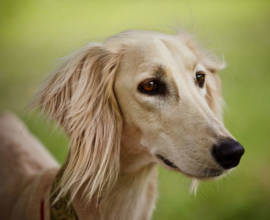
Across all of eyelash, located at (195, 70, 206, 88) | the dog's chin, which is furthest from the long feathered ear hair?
eyelash, located at (195, 70, 206, 88)

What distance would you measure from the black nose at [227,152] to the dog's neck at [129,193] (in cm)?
48

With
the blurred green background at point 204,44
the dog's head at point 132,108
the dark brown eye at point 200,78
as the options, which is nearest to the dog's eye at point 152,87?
the dog's head at point 132,108

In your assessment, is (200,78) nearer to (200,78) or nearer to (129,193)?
(200,78)

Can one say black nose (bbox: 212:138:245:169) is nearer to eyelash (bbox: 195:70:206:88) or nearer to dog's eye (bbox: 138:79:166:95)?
dog's eye (bbox: 138:79:166:95)

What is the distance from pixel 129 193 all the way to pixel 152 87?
0.72m

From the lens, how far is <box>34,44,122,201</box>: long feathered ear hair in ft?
6.83

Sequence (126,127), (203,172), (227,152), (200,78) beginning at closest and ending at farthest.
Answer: (227,152)
(203,172)
(126,127)
(200,78)

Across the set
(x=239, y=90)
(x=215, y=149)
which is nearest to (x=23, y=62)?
(x=239, y=90)

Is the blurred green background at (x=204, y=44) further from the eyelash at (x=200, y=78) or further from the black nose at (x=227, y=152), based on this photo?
the black nose at (x=227, y=152)

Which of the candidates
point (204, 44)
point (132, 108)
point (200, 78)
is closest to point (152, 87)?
point (132, 108)

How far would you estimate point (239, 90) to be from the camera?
7227 mm

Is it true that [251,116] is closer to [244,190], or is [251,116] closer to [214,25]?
[244,190]

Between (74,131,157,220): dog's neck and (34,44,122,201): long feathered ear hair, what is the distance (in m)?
0.07

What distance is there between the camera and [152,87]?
206cm
